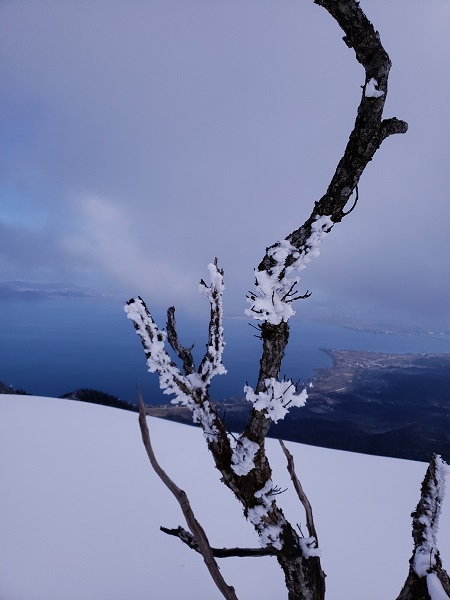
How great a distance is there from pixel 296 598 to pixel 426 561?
69cm

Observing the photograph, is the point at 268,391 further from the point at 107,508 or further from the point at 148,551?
the point at 107,508

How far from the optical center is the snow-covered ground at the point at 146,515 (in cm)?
289

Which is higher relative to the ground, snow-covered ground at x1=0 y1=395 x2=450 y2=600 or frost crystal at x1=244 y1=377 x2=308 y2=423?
frost crystal at x1=244 y1=377 x2=308 y2=423

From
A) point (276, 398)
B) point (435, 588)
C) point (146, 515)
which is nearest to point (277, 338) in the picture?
point (276, 398)

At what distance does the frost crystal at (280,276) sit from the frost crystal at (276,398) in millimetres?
302

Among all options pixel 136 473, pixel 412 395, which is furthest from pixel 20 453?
pixel 412 395

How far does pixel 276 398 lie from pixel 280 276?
512 millimetres

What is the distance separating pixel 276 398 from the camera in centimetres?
152

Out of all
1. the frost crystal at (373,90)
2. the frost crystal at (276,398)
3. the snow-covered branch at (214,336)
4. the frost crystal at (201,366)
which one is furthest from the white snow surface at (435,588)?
the frost crystal at (373,90)

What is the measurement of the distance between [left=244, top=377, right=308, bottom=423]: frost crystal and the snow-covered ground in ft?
7.30

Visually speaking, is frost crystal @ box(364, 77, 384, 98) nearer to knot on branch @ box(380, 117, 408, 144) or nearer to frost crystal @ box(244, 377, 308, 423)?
knot on branch @ box(380, 117, 408, 144)

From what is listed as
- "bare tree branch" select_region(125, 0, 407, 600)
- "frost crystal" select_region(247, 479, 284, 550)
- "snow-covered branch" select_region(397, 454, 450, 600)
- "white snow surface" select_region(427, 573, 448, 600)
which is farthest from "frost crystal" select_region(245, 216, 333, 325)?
"white snow surface" select_region(427, 573, 448, 600)

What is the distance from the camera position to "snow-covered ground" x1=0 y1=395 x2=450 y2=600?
2889 millimetres

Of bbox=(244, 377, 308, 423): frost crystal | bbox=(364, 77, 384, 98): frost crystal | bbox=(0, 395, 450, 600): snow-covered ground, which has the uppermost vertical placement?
bbox=(364, 77, 384, 98): frost crystal
